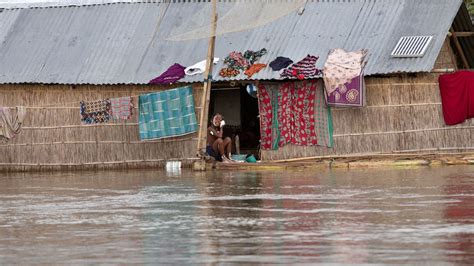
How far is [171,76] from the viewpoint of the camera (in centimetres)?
2492

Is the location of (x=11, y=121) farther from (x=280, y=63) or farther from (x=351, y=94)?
(x=351, y=94)

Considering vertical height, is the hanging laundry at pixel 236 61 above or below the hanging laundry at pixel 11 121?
above

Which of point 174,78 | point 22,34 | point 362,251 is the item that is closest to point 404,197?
point 362,251

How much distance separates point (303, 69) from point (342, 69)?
0.80 metres

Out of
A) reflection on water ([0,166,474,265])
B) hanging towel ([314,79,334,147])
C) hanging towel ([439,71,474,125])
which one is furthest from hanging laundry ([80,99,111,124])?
hanging towel ([439,71,474,125])

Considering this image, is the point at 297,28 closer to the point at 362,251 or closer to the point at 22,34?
the point at 22,34

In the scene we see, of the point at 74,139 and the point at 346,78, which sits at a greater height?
the point at 346,78

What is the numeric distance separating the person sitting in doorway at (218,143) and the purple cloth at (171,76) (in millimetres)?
1381

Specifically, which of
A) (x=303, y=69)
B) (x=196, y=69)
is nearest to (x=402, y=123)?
(x=303, y=69)

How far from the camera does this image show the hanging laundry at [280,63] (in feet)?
79.0

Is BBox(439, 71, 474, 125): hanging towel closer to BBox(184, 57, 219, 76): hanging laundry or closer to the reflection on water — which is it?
the reflection on water

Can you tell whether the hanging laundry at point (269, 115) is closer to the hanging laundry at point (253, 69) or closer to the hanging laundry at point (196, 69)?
the hanging laundry at point (253, 69)

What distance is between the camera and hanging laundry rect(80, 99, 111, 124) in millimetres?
25641

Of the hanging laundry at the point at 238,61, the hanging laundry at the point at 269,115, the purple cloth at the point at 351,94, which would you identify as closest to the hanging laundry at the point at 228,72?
the hanging laundry at the point at 238,61
